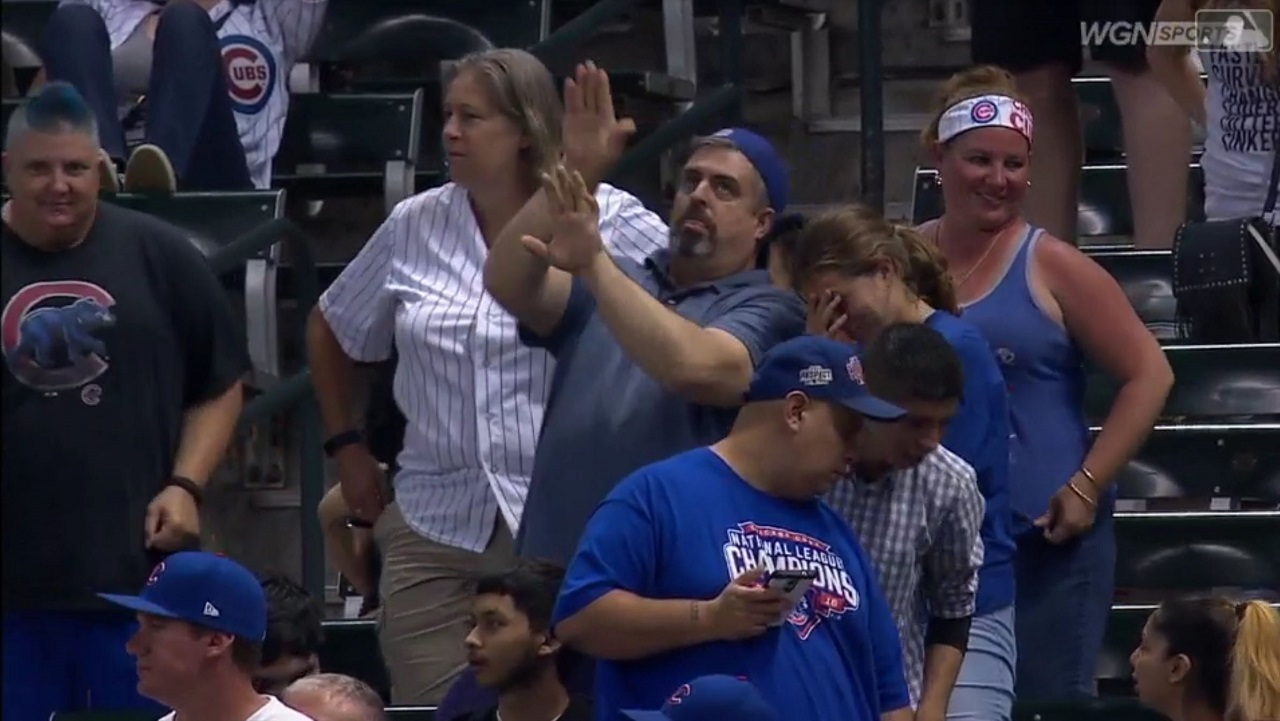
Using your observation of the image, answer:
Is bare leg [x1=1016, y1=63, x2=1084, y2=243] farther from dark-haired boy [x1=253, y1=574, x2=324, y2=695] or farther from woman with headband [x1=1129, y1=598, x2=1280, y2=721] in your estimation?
dark-haired boy [x1=253, y1=574, x2=324, y2=695]

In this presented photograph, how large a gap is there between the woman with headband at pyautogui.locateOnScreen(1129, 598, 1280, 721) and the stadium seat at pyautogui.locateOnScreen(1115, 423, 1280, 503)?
6.37 feet

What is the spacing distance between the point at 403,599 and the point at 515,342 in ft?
1.84

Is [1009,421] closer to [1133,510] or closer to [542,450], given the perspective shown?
[542,450]

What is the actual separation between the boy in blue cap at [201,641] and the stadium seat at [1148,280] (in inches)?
147

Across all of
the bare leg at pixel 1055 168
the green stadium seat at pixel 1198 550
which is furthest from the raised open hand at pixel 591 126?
the bare leg at pixel 1055 168

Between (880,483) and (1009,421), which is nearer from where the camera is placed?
(880,483)

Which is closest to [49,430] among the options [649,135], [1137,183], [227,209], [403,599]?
[403,599]

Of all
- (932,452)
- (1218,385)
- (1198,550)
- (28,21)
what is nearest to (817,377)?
(932,452)

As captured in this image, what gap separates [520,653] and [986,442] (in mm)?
910

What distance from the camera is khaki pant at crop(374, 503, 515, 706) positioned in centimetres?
525

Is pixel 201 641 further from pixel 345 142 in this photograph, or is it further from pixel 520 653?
pixel 345 142

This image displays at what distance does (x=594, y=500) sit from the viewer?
15.3 ft

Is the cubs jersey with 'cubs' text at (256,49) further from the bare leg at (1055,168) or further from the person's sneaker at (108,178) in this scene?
the bare leg at (1055,168)

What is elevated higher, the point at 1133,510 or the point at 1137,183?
the point at 1137,183
